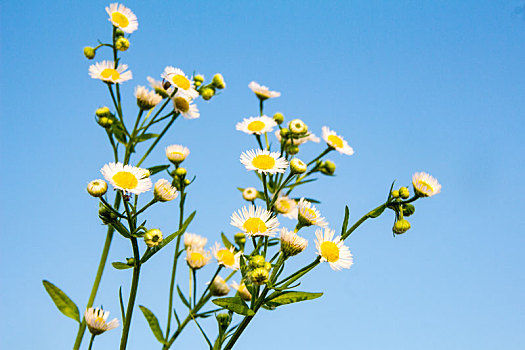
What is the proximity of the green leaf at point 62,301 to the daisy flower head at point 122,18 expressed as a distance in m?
0.78

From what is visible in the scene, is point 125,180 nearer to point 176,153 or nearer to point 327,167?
point 176,153

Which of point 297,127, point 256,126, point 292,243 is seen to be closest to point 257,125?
point 256,126

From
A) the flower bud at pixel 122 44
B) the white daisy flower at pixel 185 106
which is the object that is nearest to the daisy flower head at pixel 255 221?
the white daisy flower at pixel 185 106

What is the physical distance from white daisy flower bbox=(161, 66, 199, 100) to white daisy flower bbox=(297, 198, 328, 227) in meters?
0.52

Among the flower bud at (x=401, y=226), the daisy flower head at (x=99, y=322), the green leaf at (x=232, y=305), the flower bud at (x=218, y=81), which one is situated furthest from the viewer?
the flower bud at (x=218, y=81)

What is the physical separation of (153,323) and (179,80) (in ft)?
2.36

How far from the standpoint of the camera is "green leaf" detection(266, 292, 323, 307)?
43.4 inches

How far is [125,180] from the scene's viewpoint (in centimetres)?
117

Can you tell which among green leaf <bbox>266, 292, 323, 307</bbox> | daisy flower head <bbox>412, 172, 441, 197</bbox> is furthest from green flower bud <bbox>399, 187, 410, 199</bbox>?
green leaf <bbox>266, 292, 323, 307</bbox>

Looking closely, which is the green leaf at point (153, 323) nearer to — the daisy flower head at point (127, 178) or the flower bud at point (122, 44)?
the daisy flower head at point (127, 178)

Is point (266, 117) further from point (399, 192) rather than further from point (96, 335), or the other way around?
point (96, 335)

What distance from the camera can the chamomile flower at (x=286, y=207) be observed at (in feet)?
4.69

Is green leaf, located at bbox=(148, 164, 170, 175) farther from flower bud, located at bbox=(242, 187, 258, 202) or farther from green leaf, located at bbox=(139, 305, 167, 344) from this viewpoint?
green leaf, located at bbox=(139, 305, 167, 344)

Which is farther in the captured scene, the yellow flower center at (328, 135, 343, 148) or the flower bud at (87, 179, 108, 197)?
the yellow flower center at (328, 135, 343, 148)
